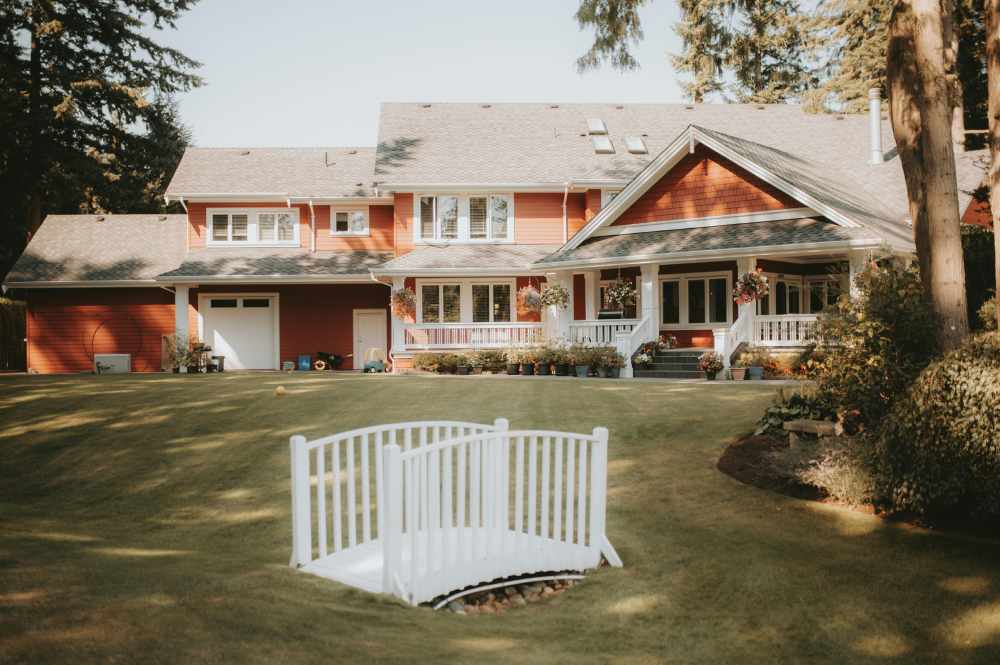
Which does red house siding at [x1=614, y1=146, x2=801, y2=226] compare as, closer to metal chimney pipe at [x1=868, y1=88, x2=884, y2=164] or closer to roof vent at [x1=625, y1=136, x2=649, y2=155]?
roof vent at [x1=625, y1=136, x2=649, y2=155]

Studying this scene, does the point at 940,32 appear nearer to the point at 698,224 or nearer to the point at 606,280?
the point at 698,224

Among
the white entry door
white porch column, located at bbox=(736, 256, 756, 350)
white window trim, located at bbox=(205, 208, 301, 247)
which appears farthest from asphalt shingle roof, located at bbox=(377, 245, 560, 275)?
white porch column, located at bbox=(736, 256, 756, 350)

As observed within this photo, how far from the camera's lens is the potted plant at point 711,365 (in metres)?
20.1

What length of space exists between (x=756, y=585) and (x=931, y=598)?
124 centimetres

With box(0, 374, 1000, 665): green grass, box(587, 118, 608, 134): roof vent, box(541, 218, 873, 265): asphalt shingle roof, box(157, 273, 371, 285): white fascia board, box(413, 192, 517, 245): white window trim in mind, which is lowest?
box(0, 374, 1000, 665): green grass

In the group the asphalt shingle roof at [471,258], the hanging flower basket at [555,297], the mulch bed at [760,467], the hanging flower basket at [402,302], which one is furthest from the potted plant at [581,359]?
the mulch bed at [760,467]

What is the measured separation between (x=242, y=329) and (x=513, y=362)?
10.7 meters

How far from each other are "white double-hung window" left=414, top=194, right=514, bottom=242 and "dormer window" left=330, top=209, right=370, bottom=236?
2.66m

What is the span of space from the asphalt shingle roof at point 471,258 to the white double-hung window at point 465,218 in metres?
0.49

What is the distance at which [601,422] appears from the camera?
12.8m

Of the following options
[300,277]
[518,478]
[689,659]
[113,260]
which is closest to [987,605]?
[689,659]

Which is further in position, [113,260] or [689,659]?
[113,260]

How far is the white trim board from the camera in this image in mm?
21802

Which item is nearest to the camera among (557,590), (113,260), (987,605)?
(987,605)
